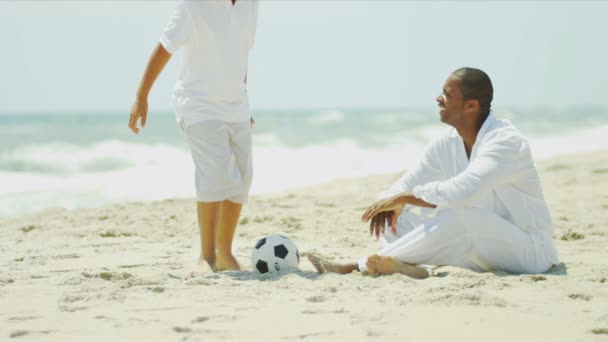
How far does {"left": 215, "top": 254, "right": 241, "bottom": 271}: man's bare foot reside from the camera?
4.45 meters

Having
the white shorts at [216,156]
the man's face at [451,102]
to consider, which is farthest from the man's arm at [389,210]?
the white shorts at [216,156]

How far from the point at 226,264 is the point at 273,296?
3.11 ft

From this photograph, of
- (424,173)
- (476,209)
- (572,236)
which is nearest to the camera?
(476,209)

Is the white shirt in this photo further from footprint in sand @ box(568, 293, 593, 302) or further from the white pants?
footprint in sand @ box(568, 293, 593, 302)

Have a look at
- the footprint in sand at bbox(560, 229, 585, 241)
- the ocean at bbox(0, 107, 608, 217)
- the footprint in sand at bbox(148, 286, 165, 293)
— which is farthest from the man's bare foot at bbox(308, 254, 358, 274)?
the ocean at bbox(0, 107, 608, 217)

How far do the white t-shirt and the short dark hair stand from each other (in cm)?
129

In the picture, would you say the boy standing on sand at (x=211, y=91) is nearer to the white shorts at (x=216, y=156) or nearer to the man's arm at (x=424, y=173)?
the white shorts at (x=216, y=156)

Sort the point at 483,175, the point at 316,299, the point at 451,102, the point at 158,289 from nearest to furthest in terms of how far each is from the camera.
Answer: the point at 316,299, the point at 158,289, the point at 483,175, the point at 451,102

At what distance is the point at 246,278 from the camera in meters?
4.09

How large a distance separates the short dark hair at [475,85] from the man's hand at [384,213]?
66cm

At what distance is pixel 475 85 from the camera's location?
4008 mm

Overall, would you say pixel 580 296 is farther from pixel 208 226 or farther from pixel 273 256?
pixel 208 226

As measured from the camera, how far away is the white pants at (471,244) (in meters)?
3.94

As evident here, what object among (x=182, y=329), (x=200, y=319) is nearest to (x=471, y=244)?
(x=200, y=319)
